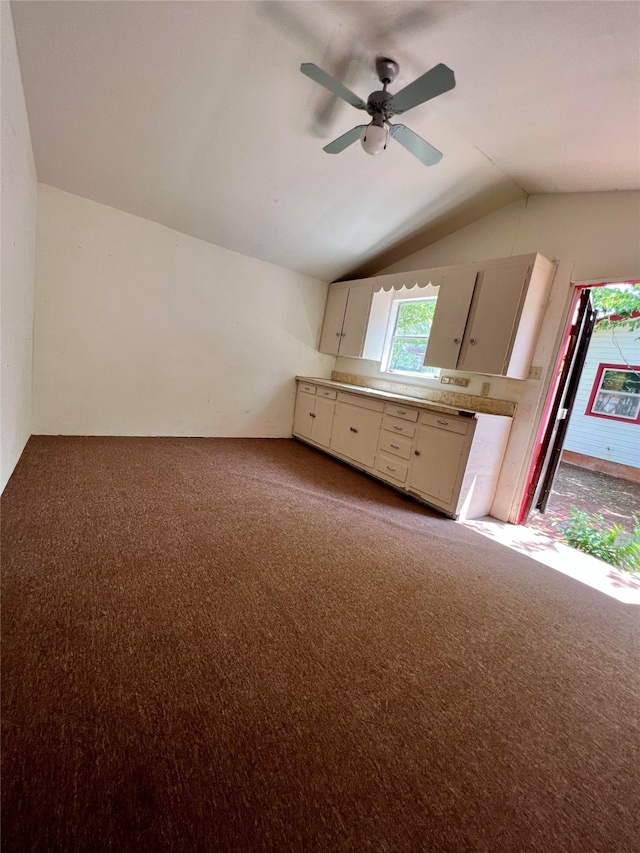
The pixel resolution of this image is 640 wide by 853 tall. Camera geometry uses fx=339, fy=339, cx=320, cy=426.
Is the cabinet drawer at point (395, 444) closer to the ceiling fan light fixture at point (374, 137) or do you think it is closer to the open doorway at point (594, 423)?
the open doorway at point (594, 423)

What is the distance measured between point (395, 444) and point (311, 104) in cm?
275

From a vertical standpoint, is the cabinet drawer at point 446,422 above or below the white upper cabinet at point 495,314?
below

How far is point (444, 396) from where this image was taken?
12.0 feet

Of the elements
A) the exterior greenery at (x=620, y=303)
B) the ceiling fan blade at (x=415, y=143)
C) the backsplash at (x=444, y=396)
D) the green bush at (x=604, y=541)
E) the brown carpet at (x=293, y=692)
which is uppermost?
the ceiling fan blade at (x=415, y=143)

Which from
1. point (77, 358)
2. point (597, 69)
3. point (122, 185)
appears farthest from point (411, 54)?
point (77, 358)

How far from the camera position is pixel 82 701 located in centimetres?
107

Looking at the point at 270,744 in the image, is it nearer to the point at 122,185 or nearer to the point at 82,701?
the point at 82,701

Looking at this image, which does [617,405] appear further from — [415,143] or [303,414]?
[415,143]

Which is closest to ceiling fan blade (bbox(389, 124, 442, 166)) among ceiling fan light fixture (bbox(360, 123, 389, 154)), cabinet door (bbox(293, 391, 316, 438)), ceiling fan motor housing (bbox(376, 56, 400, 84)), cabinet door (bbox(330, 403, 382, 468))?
ceiling fan light fixture (bbox(360, 123, 389, 154))

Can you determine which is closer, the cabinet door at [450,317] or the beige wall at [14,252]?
the beige wall at [14,252]

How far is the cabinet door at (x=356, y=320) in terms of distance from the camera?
4312 mm

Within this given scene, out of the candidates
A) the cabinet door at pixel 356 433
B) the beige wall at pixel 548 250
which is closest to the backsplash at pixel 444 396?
the beige wall at pixel 548 250

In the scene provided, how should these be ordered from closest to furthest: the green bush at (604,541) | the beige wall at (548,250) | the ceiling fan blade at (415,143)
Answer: the ceiling fan blade at (415,143), the beige wall at (548,250), the green bush at (604,541)

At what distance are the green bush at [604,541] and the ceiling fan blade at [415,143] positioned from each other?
10.7 feet
